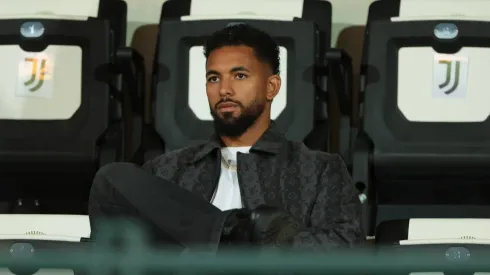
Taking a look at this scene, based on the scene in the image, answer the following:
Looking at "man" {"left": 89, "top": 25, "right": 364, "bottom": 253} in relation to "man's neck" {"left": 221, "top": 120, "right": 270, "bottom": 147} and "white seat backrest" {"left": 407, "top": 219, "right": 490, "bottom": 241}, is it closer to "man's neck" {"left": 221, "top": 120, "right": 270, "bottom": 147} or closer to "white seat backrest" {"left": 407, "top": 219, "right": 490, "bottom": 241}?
"man's neck" {"left": 221, "top": 120, "right": 270, "bottom": 147}

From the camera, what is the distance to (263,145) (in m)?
1.15

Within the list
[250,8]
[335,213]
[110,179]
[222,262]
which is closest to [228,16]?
[250,8]

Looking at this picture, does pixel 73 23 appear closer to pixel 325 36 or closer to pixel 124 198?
pixel 325 36

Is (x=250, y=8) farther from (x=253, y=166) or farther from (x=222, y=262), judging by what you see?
(x=222, y=262)

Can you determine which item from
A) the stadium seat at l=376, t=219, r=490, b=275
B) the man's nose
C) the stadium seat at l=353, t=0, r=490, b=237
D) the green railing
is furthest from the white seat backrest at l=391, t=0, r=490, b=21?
the green railing

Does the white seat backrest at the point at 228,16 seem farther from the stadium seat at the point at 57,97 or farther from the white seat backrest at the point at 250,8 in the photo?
the stadium seat at the point at 57,97

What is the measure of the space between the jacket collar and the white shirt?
0.8 inches

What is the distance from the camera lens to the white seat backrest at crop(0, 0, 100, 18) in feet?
5.77

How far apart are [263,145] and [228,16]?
0.60m

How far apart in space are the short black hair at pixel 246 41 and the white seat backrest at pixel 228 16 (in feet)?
1.26

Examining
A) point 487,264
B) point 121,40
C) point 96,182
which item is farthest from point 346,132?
point 487,264

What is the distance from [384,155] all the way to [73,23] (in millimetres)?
663

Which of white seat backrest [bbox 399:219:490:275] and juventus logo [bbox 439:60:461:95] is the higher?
juventus logo [bbox 439:60:461:95]

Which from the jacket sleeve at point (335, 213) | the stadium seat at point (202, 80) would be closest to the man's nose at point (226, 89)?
the jacket sleeve at point (335, 213)
